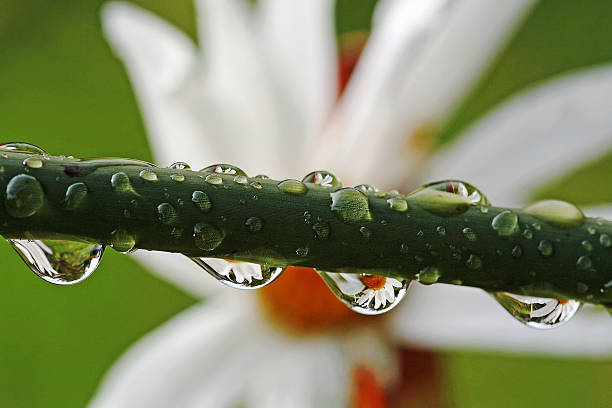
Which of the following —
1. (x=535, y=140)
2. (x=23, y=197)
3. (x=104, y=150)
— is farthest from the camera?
(x=104, y=150)

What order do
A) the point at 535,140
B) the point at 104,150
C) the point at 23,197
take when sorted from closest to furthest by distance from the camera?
1. the point at 23,197
2. the point at 535,140
3. the point at 104,150

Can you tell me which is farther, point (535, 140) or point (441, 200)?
point (535, 140)

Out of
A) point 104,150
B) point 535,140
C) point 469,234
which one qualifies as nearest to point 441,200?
point 469,234

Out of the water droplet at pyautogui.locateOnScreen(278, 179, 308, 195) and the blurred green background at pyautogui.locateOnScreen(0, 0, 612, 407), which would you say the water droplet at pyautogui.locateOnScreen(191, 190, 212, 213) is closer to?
the water droplet at pyautogui.locateOnScreen(278, 179, 308, 195)

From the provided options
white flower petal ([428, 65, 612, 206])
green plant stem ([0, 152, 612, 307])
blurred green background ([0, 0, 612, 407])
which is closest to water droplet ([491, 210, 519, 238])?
green plant stem ([0, 152, 612, 307])

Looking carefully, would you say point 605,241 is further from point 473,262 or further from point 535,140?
point 535,140

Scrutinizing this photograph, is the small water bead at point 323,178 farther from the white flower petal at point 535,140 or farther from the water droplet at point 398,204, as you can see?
the white flower petal at point 535,140

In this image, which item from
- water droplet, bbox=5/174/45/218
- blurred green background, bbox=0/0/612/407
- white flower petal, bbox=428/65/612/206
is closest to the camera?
water droplet, bbox=5/174/45/218

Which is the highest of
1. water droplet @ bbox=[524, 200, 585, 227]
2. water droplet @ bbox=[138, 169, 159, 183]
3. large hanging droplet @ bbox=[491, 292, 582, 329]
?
water droplet @ bbox=[138, 169, 159, 183]
